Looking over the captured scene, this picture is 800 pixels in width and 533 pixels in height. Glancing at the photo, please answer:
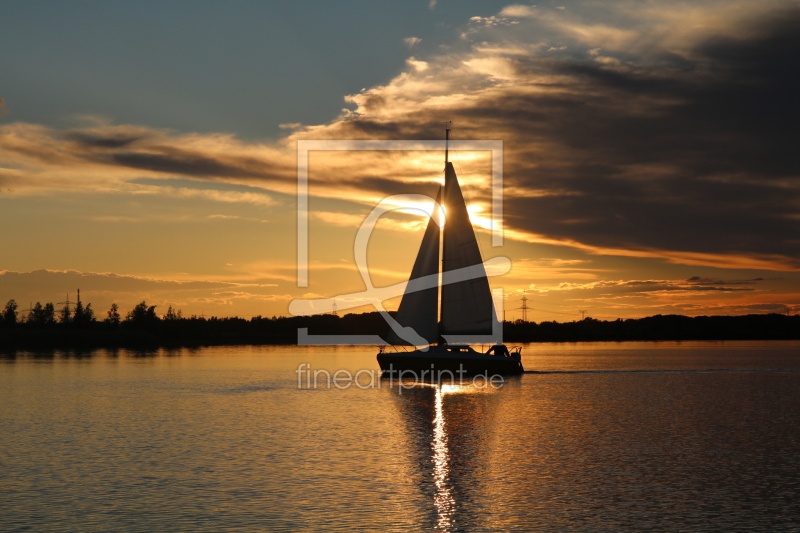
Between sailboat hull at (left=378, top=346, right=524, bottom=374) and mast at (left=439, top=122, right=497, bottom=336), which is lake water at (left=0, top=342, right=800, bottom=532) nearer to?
sailboat hull at (left=378, top=346, right=524, bottom=374)

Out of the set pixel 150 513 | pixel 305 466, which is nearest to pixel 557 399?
pixel 305 466

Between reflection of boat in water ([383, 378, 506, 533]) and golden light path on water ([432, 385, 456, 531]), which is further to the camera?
reflection of boat in water ([383, 378, 506, 533])

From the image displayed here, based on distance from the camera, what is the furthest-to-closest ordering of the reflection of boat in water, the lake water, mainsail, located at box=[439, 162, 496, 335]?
1. mainsail, located at box=[439, 162, 496, 335]
2. the reflection of boat in water
3. the lake water

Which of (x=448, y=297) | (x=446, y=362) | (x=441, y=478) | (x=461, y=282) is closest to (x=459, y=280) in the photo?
(x=461, y=282)

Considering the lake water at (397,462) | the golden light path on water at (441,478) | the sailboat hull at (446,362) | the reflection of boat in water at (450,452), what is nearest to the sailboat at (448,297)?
the sailboat hull at (446,362)

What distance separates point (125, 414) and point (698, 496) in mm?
40673

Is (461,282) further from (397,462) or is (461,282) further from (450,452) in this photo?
(397,462)

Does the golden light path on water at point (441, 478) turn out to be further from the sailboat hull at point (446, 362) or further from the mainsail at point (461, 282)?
the mainsail at point (461, 282)

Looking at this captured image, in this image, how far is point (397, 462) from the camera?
113ft

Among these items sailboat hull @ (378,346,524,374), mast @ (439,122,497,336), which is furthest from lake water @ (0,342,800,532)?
mast @ (439,122,497,336)

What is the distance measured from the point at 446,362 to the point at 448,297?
259 inches

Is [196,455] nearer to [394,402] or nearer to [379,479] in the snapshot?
[379,479]

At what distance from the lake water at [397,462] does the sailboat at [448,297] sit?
677 centimetres

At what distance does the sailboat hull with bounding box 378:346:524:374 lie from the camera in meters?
74.2
